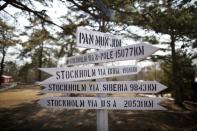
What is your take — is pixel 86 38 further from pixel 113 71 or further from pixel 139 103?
pixel 139 103

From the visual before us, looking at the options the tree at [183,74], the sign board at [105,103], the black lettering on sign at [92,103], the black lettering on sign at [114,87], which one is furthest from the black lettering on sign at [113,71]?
the tree at [183,74]

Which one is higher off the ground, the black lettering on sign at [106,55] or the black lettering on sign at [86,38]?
the black lettering on sign at [86,38]

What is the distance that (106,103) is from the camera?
4.59 meters

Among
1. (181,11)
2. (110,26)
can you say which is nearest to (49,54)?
(110,26)

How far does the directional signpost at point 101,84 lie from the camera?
4.52 m

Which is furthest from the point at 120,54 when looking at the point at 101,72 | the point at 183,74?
the point at 183,74

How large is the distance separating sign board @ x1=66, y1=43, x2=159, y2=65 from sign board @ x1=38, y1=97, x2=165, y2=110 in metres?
0.70

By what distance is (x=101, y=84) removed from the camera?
4664mm

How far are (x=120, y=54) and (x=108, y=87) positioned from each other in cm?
62

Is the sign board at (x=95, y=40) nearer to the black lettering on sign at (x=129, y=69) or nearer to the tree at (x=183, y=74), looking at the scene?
the black lettering on sign at (x=129, y=69)

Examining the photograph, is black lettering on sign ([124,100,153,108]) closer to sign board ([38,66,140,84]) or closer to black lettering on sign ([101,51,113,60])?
sign board ([38,66,140,84])

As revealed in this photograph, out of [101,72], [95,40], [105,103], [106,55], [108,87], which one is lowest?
[105,103]

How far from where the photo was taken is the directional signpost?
178 inches

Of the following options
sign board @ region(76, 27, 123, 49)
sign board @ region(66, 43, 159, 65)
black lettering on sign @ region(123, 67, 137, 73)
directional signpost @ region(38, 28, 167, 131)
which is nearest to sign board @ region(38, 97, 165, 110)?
directional signpost @ region(38, 28, 167, 131)
